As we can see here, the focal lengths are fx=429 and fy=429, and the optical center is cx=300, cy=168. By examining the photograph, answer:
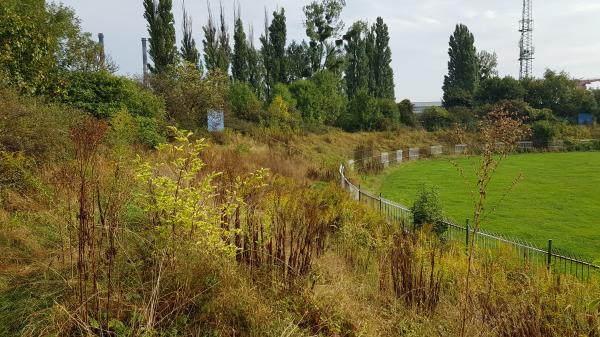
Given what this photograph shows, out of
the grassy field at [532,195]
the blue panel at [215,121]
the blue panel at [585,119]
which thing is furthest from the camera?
the blue panel at [585,119]

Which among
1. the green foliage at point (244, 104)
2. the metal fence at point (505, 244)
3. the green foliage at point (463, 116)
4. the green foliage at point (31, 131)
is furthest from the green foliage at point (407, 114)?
the green foliage at point (31, 131)

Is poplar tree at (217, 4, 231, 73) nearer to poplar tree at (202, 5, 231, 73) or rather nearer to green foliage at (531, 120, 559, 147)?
poplar tree at (202, 5, 231, 73)

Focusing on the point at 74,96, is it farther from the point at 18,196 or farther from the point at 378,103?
the point at 378,103

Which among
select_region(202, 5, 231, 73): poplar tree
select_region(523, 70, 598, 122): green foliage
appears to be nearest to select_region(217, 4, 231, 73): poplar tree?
select_region(202, 5, 231, 73): poplar tree

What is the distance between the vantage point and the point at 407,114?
42219mm

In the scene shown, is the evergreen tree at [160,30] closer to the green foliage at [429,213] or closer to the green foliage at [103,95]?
the green foliage at [103,95]

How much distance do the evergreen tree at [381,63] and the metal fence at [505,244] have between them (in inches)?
1366

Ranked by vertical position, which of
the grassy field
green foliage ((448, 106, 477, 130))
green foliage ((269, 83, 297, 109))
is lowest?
the grassy field

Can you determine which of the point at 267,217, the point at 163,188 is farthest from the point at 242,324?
the point at 267,217

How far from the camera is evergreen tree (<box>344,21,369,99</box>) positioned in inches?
1716

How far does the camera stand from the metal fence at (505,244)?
709 cm

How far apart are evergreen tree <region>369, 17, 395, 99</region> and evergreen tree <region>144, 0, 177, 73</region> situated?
79.6 feet

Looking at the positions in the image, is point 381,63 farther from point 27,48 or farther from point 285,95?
point 27,48

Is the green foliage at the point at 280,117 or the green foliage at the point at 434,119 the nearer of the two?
the green foliage at the point at 280,117
